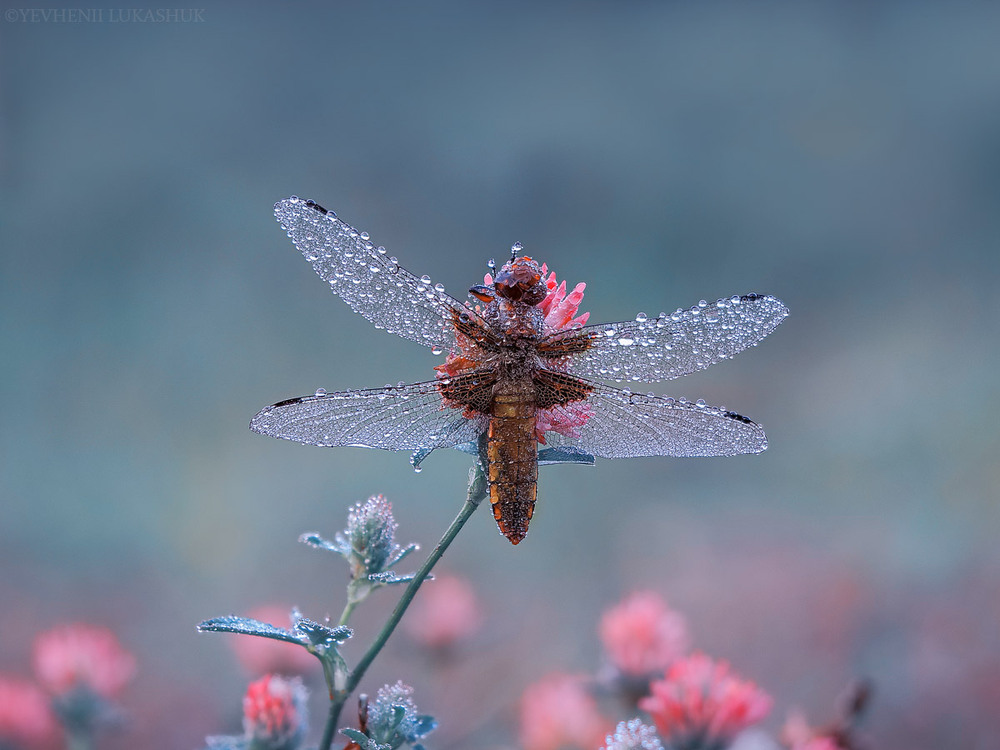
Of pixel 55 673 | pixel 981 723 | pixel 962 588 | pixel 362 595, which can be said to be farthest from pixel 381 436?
pixel 962 588

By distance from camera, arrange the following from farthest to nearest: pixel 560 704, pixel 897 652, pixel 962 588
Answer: pixel 962 588
pixel 897 652
pixel 560 704

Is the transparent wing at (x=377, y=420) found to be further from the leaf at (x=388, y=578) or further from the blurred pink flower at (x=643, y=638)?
the blurred pink flower at (x=643, y=638)

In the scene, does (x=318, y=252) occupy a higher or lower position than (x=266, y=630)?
higher

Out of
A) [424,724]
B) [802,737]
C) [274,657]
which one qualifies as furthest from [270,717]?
[802,737]

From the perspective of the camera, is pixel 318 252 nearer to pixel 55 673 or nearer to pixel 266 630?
pixel 266 630

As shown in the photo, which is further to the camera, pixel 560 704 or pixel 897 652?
pixel 897 652

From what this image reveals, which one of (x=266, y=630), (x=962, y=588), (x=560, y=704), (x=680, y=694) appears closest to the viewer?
(x=266, y=630)

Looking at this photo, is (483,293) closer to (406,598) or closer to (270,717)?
(406,598)
